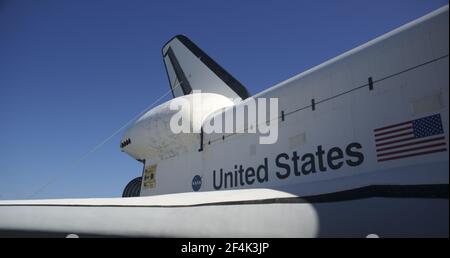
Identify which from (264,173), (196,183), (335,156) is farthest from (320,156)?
(196,183)

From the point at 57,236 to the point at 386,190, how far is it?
2.28m

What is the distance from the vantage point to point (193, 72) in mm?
7887

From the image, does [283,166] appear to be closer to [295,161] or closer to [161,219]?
[295,161]

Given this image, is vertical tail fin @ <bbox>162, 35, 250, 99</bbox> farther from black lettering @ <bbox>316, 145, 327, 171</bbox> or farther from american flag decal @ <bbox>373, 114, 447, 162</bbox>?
american flag decal @ <bbox>373, 114, 447, 162</bbox>

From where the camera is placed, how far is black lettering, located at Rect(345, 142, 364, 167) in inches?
120

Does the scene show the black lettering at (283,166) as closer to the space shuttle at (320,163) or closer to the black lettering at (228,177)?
the space shuttle at (320,163)

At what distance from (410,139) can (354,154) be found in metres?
0.56

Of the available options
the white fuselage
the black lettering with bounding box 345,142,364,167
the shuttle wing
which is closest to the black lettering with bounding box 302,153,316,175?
the white fuselage

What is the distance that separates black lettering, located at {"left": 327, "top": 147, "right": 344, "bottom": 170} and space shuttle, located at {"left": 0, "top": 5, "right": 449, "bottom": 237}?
12 millimetres

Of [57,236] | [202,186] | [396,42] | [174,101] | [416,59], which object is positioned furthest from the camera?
[174,101]

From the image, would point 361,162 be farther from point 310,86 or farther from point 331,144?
point 310,86

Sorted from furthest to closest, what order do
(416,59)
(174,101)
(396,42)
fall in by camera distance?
1. (174,101)
2. (396,42)
3. (416,59)

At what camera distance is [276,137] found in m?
4.09
